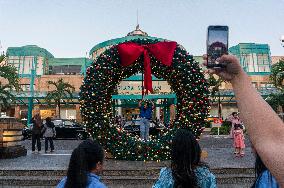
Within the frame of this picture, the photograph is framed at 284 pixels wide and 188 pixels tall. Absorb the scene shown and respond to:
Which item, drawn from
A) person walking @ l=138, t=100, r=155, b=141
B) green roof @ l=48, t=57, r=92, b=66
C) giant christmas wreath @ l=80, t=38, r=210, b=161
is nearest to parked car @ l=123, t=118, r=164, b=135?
A: person walking @ l=138, t=100, r=155, b=141

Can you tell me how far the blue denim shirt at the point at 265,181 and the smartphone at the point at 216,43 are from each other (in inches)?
Answer: 31.6

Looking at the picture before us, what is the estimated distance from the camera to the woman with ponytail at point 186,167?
266 centimetres

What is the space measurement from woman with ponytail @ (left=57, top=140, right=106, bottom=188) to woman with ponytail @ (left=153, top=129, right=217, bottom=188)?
547 mm

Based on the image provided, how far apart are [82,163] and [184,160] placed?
75 cm

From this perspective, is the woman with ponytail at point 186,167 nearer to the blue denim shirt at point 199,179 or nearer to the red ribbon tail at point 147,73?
the blue denim shirt at point 199,179

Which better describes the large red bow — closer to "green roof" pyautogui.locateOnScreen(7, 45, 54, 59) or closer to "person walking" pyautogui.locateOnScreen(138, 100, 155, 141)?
"person walking" pyautogui.locateOnScreen(138, 100, 155, 141)

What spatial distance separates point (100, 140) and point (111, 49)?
2582 mm

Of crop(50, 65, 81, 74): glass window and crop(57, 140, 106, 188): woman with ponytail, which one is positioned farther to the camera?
crop(50, 65, 81, 74): glass window

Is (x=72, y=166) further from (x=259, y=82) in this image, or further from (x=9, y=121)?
(x=259, y=82)

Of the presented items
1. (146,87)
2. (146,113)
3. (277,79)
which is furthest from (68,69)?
(146,87)

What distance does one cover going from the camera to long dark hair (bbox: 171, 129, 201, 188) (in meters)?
2.66

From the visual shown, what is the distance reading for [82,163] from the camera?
2449 mm

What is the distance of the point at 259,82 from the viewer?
47688 millimetres

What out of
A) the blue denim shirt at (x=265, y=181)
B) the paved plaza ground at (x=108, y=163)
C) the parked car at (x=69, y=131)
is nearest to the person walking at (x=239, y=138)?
the paved plaza ground at (x=108, y=163)
